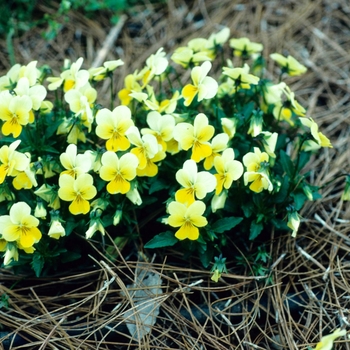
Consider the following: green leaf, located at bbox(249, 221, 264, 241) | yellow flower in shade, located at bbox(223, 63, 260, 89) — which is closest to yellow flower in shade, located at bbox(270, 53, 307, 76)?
yellow flower in shade, located at bbox(223, 63, 260, 89)

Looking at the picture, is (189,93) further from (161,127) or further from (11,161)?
(11,161)

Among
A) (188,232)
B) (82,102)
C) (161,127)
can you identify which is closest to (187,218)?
(188,232)

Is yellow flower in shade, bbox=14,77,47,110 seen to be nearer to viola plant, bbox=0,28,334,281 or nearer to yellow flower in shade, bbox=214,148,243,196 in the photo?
viola plant, bbox=0,28,334,281

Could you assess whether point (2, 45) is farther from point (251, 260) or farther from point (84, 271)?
point (251, 260)

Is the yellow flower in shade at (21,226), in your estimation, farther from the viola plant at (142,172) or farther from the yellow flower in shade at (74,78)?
the yellow flower in shade at (74,78)

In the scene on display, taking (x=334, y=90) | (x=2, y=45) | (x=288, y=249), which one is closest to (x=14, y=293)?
(x=288, y=249)
